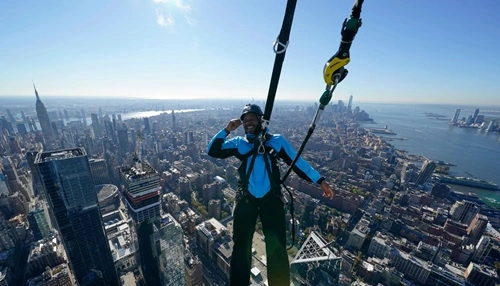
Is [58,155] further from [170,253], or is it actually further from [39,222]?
[39,222]

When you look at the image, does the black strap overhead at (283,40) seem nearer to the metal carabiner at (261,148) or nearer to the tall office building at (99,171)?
the metal carabiner at (261,148)

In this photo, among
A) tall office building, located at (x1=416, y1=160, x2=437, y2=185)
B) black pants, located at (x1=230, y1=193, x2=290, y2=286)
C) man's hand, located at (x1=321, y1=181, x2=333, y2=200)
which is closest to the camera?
black pants, located at (x1=230, y1=193, x2=290, y2=286)

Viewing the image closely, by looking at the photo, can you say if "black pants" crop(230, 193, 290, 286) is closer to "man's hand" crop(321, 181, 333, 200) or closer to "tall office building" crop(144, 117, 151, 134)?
"man's hand" crop(321, 181, 333, 200)

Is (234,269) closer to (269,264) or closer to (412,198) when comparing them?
(269,264)

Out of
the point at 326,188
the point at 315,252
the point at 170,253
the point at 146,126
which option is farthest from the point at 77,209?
the point at 146,126

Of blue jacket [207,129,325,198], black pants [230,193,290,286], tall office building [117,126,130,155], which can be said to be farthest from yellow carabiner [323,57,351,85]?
tall office building [117,126,130,155]

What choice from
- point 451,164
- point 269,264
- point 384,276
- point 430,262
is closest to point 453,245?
point 430,262
